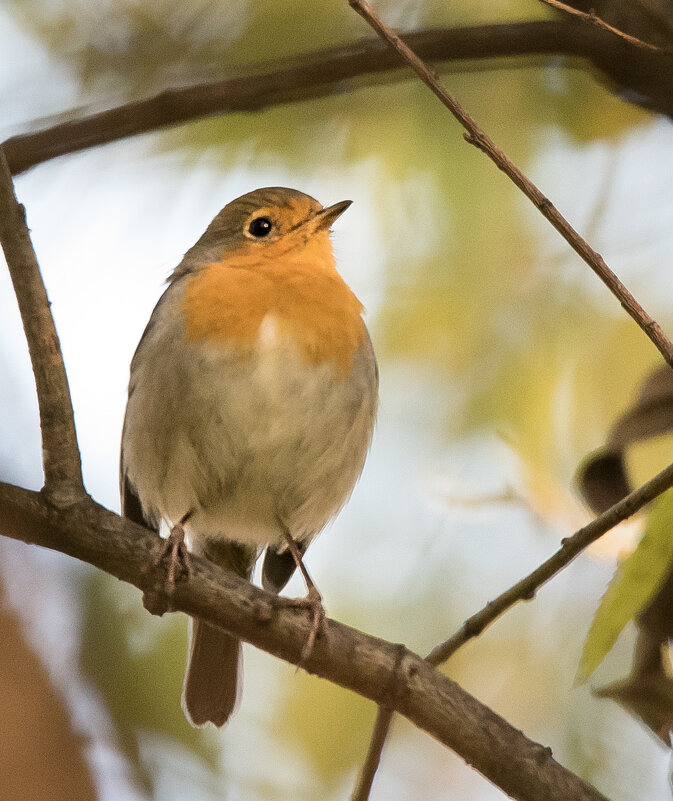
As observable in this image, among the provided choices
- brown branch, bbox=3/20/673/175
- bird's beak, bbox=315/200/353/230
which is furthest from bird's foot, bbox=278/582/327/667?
bird's beak, bbox=315/200/353/230

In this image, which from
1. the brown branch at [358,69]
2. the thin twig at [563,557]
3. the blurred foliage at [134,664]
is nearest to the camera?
the thin twig at [563,557]

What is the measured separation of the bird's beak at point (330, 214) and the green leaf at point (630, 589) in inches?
107

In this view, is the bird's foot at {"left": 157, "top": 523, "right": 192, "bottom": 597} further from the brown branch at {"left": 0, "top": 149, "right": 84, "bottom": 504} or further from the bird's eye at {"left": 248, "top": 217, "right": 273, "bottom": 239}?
the bird's eye at {"left": 248, "top": 217, "right": 273, "bottom": 239}

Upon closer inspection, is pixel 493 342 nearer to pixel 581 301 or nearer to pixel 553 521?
pixel 581 301

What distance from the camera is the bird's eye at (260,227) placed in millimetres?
4934

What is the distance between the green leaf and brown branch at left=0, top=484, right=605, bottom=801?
1.57ft

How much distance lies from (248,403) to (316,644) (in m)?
1.32

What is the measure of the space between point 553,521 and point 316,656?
217cm

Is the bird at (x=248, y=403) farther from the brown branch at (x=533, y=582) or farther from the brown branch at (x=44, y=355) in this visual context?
the brown branch at (x=44, y=355)

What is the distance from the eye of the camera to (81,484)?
286cm

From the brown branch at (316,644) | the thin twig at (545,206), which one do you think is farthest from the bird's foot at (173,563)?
the thin twig at (545,206)

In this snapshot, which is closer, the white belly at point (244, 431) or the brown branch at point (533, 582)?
the brown branch at point (533, 582)

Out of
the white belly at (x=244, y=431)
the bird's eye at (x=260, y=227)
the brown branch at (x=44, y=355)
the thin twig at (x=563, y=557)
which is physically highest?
the bird's eye at (x=260, y=227)

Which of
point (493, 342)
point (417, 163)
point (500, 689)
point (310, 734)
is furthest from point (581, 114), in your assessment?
point (310, 734)
